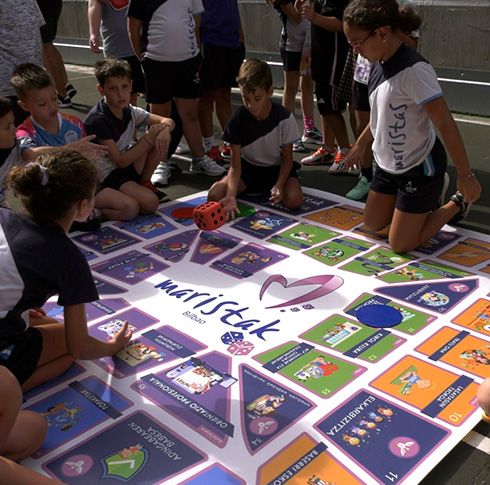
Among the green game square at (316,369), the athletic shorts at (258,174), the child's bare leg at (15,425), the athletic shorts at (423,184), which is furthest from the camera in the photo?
the athletic shorts at (258,174)

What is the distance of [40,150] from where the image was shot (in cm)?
264

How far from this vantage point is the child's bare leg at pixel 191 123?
3592 millimetres

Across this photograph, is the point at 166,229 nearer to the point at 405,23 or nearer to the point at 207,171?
the point at 207,171

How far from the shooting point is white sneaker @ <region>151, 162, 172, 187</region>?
3.53 m

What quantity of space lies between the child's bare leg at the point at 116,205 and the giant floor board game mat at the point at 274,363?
0.24 metres

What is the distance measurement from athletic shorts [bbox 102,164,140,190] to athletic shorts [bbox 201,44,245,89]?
3.01ft

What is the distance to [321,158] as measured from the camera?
12.3 ft

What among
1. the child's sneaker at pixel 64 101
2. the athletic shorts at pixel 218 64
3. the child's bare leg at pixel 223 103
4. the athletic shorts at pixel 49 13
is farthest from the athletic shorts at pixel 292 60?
the child's sneaker at pixel 64 101

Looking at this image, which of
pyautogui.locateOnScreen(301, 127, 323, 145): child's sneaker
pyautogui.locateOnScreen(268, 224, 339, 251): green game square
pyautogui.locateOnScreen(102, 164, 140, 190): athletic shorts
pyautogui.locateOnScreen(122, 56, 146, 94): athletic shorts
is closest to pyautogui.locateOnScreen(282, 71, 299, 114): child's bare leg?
pyautogui.locateOnScreen(301, 127, 323, 145): child's sneaker

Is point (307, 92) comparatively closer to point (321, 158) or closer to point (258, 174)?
point (321, 158)

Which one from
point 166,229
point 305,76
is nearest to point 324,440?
point 166,229

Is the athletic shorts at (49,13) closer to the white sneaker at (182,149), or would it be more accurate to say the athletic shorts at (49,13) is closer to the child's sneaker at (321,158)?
the white sneaker at (182,149)

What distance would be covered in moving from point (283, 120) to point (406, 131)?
81cm

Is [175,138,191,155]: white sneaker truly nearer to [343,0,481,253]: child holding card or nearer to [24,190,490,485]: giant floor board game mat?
[24,190,490,485]: giant floor board game mat
